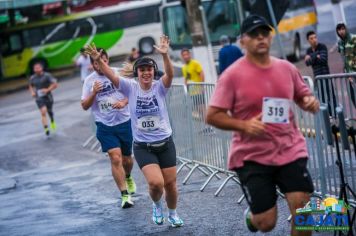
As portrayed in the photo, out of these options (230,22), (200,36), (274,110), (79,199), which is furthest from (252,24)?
(230,22)

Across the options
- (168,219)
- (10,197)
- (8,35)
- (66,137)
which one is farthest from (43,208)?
(8,35)

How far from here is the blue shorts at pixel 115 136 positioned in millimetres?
10898

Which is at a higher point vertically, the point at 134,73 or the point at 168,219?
the point at 134,73

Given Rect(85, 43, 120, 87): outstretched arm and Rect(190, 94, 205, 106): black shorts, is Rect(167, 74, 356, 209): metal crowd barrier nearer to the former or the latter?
Rect(190, 94, 205, 106): black shorts

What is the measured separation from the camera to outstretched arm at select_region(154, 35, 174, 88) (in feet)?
28.5

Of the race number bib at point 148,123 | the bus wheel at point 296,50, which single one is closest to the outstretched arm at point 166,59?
the race number bib at point 148,123

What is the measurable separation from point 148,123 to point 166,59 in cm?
75

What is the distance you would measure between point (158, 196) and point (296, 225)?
291 centimetres

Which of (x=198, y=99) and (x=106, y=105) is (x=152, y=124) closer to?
(x=106, y=105)

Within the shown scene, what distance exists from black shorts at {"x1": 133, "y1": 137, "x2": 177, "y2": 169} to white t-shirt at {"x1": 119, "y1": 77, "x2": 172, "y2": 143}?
6 cm

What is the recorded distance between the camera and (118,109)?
1096cm

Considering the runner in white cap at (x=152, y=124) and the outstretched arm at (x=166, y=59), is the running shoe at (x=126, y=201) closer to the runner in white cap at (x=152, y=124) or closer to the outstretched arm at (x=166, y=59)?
the runner in white cap at (x=152, y=124)

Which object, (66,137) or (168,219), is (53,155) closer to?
(66,137)

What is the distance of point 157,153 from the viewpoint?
9055mm
